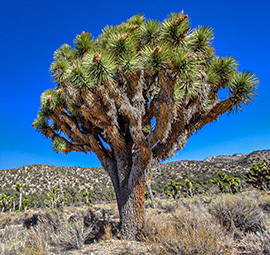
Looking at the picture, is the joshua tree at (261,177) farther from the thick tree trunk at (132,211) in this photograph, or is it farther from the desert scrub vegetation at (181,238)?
the thick tree trunk at (132,211)

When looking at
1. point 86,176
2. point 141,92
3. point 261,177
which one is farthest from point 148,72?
point 86,176

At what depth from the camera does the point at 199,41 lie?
596cm

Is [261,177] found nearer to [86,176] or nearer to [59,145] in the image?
[59,145]

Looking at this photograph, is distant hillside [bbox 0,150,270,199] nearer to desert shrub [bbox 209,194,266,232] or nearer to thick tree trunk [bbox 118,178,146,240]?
thick tree trunk [bbox 118,178,146,240]

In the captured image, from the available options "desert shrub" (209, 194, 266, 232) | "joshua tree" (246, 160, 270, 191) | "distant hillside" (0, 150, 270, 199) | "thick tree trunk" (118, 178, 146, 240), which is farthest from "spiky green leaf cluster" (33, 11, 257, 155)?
"distant hillside" (0, 150, 270, 199)

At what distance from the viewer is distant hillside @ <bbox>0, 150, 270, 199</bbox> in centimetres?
3328

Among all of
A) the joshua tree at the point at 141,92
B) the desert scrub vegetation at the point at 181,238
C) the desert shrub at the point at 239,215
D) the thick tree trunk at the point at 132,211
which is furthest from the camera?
the thick tree trunk at the point at 132,211

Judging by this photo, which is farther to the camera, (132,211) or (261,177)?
(261,177)

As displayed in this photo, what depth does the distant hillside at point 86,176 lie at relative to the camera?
33.3 meters

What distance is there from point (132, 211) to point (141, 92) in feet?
11.9

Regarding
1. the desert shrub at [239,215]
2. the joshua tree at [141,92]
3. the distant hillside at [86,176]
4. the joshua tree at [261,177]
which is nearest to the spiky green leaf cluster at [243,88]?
the joshua tree at [141,92]

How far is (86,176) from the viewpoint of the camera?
39.6 metres

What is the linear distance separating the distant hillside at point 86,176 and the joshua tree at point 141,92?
27.7m

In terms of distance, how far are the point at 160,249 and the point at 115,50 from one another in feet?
17.0
